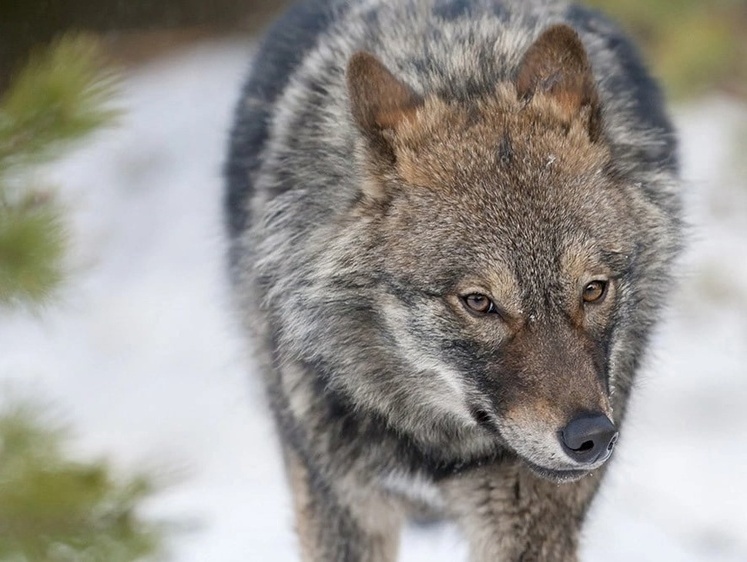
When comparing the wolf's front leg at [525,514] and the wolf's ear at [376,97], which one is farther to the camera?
the wolf's front leg at [525,514]

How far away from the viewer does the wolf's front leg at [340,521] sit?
12.2 feet

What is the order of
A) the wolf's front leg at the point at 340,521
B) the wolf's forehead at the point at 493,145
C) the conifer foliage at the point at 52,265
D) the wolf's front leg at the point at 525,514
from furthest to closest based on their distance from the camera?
the wolf's front leg at the point at 340,521, the wolf's front leg at the point at 525,514, the wolf's forehead at the point at 493,145, the conifer foliage at the point at 52,265

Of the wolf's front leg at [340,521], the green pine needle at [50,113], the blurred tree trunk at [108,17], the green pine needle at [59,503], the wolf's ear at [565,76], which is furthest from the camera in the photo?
the blurred tree trunk at [108,17]

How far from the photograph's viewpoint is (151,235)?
922 cm

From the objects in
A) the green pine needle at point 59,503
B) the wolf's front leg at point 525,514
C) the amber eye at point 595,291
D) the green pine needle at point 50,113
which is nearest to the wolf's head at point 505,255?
the amber eye at point 595,291

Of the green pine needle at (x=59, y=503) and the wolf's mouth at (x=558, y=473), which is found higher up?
the green pine needle at (x=59, y=503)

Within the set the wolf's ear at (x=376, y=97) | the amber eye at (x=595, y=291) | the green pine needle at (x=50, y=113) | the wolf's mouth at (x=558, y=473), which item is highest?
the green pine needle at (x=50, y=113)

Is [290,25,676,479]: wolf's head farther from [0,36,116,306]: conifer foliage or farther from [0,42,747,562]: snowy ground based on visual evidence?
[0,42,747,562]: snowy ground

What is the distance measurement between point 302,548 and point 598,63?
1959 millimetres

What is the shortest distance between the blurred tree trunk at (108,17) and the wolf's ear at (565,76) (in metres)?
3.96

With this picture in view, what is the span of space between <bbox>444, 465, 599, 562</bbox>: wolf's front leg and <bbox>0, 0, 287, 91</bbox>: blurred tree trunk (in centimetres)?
416

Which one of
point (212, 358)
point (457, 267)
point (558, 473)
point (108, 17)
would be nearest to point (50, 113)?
point (457, 267)

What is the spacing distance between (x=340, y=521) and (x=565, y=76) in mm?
1639

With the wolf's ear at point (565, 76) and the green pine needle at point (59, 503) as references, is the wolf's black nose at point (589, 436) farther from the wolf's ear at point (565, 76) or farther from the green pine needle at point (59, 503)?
the green pine needle at point (59, 503)
